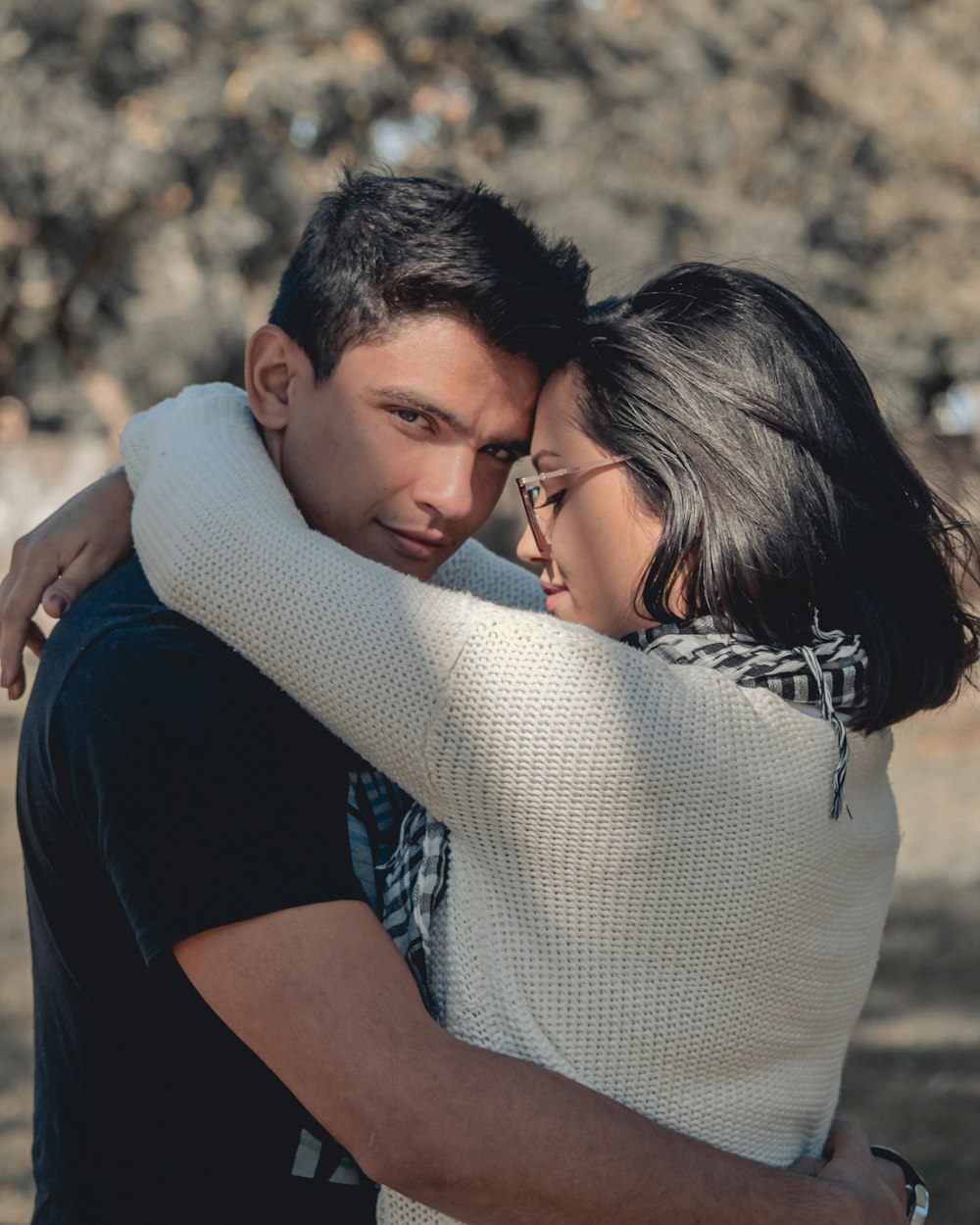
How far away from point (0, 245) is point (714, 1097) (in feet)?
55.6

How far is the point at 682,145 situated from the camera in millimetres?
20344

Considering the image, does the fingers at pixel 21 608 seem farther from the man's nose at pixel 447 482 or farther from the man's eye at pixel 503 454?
the man's eye at pixel 503 454

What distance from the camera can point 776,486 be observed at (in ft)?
6.55

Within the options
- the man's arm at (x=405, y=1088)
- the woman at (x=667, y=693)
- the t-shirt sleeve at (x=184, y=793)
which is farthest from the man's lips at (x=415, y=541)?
the man's arm at (x=405, y=1088)

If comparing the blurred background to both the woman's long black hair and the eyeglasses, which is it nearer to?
the eyeglasses

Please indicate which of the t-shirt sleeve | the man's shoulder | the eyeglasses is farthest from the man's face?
the t-shirt sleeve

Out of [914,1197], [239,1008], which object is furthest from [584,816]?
[914,1197]

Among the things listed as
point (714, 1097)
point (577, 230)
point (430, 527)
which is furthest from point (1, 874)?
point (577, 230)

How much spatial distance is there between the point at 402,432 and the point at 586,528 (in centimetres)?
35

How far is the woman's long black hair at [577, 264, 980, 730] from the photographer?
196 cm

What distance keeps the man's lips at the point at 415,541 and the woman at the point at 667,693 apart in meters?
0.26

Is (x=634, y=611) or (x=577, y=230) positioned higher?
(x=634, y=611)

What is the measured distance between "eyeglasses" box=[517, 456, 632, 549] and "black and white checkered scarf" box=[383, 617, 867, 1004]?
0.36m

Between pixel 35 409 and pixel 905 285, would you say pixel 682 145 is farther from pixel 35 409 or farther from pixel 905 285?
pixel 35 409
